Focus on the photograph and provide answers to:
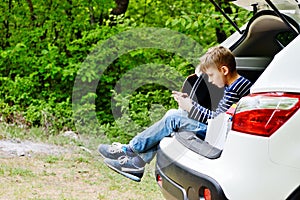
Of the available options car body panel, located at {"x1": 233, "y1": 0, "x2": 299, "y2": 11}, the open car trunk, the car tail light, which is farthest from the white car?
the open car trunk

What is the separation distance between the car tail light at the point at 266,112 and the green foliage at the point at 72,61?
4.95m

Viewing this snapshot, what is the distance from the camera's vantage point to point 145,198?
3766mm

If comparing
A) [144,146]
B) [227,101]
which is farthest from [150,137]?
[227,101]

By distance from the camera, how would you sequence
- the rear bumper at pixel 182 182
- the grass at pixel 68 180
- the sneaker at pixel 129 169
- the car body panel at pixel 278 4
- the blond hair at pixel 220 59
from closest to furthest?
the rear bumper at pixel 182 182 < the car body panel at pixel 278 4 < the blond hair at pixel 220 59 < the sneaker at pixel 129 169 < the grass at pixel 68 180

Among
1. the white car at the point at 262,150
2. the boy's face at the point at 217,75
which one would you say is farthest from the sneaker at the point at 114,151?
the white car at the point at 262,150

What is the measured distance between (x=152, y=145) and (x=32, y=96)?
5.12 m

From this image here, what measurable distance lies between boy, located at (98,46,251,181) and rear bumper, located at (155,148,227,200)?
245 mm

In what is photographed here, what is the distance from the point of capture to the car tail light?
1.90m

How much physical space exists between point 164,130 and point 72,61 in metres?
5.08

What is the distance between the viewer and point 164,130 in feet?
9.89

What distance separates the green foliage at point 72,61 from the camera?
721 centimetres

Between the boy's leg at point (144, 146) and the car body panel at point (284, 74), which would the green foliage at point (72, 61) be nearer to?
the boy's leg at point (144, 146)

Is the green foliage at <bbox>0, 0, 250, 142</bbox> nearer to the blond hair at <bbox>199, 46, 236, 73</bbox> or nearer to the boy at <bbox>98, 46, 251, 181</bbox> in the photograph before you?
the boy at <bbox>98, 46, 251, 181</bbox>

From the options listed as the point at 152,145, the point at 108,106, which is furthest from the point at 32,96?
the point at 152,145
